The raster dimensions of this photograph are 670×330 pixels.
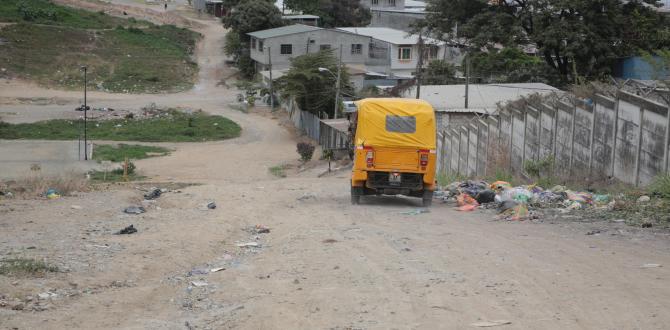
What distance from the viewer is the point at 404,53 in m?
75.4

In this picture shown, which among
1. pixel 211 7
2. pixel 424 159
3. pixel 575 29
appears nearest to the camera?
pixel 424 159

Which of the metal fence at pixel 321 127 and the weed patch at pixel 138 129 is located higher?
the metal fence at pixel 321 127

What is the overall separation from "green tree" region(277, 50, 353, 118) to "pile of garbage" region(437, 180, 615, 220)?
118ft

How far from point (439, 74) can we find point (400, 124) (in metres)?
37.8

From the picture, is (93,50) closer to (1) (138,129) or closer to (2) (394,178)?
(1) (138,129)

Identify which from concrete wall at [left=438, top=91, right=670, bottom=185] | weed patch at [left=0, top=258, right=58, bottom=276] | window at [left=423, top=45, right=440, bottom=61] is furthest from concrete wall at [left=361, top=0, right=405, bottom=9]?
weed patch at [left=0, top=258, right=58, bottom=276]

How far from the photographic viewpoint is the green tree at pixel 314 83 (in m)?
56.4

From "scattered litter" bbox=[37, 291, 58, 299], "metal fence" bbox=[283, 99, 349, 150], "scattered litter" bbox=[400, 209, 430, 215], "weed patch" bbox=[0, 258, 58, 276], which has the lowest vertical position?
"metal fence" bbox=[283, 99, 349, 150]

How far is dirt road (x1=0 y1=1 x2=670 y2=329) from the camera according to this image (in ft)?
31.2

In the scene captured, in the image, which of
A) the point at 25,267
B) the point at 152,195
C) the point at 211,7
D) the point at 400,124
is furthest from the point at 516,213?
the point at 211,7

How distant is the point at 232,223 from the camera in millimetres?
17641

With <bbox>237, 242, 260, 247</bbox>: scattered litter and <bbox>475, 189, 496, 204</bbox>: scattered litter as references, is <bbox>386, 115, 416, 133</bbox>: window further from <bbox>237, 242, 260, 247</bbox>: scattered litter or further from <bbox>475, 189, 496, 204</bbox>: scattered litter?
<bbox>237, 242, 260, 247</bbox>: scattered litter

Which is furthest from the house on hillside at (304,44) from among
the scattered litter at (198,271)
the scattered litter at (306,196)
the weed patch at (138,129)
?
the scattered litter at (198,271)

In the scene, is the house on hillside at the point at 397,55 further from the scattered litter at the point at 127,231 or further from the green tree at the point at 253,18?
the scattered litter at the point at 127,231
